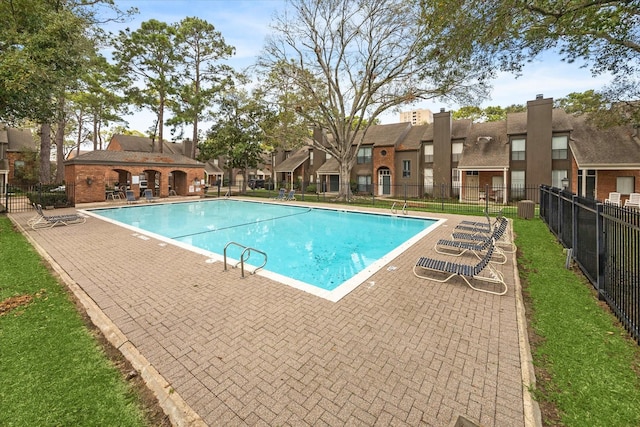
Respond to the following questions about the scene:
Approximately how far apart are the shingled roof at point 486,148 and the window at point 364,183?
10151 mm

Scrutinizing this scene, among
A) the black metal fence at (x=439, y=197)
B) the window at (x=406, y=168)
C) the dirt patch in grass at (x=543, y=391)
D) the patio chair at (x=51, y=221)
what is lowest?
the dirt patch in grass at (x=543, y=391)

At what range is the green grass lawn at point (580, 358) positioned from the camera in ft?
9.55

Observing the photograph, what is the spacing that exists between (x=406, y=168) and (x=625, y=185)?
54.5 feet

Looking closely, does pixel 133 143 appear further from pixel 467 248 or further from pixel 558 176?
pixel 558 176

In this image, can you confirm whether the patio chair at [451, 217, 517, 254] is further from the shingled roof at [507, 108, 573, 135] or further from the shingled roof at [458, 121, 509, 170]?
the shingled roof at [507, 108, 573, 135]

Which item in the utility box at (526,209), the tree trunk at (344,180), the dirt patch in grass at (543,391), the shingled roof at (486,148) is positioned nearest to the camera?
the dirt patch in grass at (543,391)

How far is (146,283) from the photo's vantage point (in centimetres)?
645

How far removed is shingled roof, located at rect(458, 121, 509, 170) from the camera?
82.1ft

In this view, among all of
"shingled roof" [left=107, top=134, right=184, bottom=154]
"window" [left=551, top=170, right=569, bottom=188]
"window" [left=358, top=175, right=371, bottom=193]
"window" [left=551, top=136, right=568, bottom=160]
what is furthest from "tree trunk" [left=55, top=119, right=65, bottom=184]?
"window" [left=551, top=170, right=569, bottom=188]

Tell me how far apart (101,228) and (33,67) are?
6450 mm

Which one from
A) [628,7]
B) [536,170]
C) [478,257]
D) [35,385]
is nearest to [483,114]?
[536,170]

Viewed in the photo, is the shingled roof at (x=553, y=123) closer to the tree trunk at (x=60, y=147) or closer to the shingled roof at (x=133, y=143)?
the tree trunk at (x=60, y=147)

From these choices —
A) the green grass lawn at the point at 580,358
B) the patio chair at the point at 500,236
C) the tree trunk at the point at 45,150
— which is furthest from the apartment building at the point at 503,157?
the tree trunk at the point at 45,150

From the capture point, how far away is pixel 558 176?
23.9 meters
